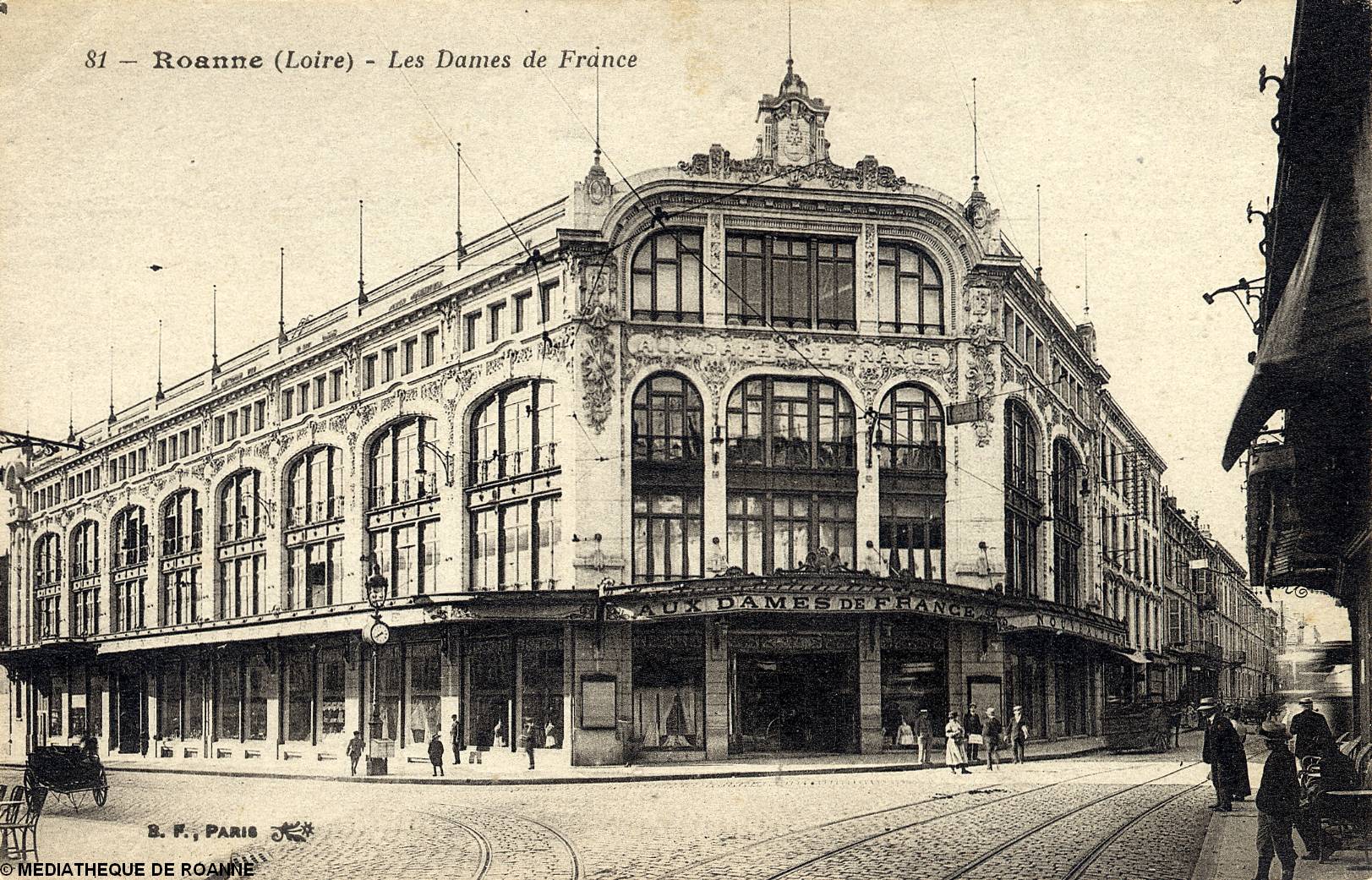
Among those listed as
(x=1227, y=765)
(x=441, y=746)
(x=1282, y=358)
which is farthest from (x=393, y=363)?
(x=1282, y=358)

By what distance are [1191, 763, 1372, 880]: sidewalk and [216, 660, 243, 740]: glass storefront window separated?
3814 centimetres

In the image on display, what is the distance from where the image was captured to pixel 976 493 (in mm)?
37969

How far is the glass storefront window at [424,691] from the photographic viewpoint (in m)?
39.6

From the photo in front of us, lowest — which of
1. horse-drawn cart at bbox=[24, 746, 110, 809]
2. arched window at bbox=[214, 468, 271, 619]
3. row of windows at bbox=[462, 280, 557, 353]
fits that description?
horse-drawn cart at bbox=[24, 746, 110, 809]

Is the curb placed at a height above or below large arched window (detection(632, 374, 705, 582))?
below

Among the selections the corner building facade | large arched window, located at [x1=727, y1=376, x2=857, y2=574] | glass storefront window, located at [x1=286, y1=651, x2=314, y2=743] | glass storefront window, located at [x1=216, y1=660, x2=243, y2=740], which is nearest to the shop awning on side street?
the corner building facade

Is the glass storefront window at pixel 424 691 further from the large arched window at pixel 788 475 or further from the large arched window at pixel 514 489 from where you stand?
the large arched window at pixel 788 475

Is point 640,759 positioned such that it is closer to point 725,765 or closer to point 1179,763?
point 725,765

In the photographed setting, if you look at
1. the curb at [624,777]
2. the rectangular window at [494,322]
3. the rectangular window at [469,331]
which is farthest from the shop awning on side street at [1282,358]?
the rectangular window at [469,331]

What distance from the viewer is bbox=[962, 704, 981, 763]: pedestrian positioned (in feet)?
109

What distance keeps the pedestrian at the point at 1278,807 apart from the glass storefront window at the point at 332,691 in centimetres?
3431

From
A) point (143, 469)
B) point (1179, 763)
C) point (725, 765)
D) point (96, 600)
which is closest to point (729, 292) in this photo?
point (725, 765)

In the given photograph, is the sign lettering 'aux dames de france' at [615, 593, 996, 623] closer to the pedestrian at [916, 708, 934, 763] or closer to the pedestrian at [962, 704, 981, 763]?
the pedestrian at [916, 708, 934, 763]

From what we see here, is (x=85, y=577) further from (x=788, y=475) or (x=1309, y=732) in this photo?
(x=1309, y=732)
